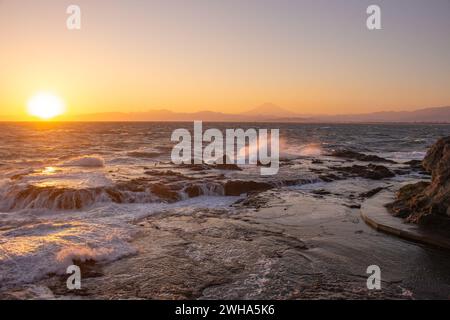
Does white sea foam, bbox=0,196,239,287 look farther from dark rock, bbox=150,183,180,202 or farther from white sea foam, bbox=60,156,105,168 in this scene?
white sea foam, bbox=60,156,105,168

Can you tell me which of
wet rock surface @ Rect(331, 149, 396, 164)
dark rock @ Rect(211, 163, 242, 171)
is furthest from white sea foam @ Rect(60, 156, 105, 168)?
wet rock surface @ Rect(331, 149, 396, 164)

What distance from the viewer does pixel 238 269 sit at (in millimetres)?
8141

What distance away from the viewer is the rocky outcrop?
34.9 feet

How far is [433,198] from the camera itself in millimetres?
11297

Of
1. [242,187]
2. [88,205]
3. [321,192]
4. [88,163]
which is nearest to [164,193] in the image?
[88,205]

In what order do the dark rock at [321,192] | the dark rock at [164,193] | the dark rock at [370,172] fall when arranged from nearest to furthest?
the dark rock at [164,193] < the dark rock at [321,192] < the dark rock at [370,172]

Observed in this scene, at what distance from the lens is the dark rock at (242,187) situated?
725 inches

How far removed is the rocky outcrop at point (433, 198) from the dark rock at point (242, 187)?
22.5ft

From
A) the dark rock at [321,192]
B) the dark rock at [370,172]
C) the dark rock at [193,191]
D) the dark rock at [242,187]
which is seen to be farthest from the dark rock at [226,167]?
the dark rock at [321,192]

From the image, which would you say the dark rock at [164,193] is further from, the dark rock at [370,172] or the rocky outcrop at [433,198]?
the dark rock at [370,172]

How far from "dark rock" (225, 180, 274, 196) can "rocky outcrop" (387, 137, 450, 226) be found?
6.86 meters
